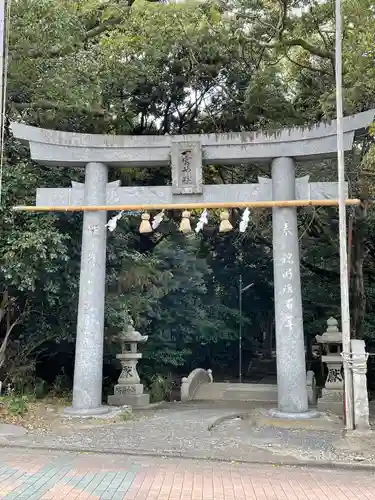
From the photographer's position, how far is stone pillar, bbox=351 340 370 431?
7594 mm

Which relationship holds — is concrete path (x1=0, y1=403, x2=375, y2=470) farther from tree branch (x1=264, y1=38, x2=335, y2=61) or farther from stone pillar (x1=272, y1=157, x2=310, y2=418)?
tree branch (x1=264, y1=38, x2=335, y2=61)

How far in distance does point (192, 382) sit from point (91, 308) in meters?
8.01

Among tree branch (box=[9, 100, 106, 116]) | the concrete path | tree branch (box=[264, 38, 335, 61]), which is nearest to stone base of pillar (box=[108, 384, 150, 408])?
the concrete path

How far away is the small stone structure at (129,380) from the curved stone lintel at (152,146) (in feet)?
16.1

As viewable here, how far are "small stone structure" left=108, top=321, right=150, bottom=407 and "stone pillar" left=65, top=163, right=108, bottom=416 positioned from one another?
3565mm

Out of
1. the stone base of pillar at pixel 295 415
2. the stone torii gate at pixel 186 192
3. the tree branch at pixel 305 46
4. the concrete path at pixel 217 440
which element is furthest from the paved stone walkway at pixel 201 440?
the tree branch at pixel 305 46

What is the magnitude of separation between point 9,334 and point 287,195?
6.95 meters

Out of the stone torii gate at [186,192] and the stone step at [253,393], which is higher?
the stone torii gate at [186,192]

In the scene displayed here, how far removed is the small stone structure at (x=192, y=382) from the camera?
52.8 feet

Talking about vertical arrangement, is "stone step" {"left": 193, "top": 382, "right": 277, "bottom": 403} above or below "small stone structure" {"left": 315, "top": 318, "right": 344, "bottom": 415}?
below

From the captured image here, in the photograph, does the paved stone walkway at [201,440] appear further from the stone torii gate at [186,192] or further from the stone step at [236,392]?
the stone step at [236,392]

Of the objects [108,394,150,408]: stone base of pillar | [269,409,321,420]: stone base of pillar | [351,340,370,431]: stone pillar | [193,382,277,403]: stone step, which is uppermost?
[351,340,370,431]: stone pillar

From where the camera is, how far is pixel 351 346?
25.7 feet

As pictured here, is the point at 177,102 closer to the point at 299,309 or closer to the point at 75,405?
the point at 299,309
